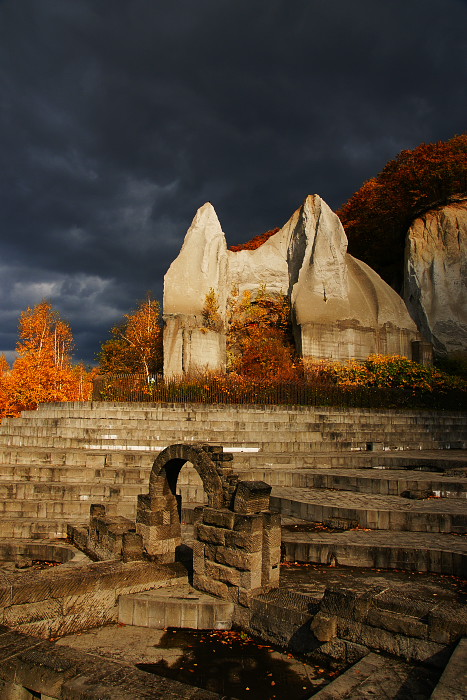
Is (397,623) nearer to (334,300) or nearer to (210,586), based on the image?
(210,586)

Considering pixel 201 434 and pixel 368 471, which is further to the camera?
pixel 201 434

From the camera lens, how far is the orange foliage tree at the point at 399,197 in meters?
33.8

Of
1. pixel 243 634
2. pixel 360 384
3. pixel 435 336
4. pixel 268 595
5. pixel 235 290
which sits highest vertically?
pixel 235 290

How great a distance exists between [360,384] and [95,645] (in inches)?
722

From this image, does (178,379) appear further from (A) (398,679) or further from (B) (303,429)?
(A) (398,679)

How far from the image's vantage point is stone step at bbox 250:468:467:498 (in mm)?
11375

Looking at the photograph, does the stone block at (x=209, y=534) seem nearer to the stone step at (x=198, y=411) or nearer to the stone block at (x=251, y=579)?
the stone block at (x=251, y=579)

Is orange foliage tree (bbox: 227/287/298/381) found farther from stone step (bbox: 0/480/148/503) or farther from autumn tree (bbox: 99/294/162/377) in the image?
stone step (bbox: 0/480/148/503)

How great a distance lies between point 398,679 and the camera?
435 cm

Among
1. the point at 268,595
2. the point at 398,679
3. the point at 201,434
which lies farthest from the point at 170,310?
the point at 398,679

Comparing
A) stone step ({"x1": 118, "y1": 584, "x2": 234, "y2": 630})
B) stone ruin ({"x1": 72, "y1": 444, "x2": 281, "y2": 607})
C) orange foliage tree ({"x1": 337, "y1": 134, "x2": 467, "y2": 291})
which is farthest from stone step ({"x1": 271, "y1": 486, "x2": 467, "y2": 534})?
orange foliage tree ({"x1": 337, "y1": 134, "x2": 467, "y2": 291})

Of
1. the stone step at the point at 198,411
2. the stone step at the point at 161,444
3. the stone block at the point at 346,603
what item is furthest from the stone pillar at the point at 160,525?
the stone step at the point at 198,411

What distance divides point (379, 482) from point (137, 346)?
76.7 feet

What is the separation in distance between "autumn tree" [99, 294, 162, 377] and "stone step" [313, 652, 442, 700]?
26.6 metres
